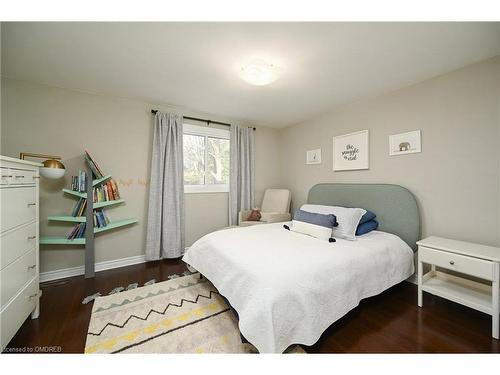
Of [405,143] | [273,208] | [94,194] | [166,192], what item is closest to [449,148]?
[405,143]

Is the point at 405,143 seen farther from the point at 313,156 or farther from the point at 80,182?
the point at 80,182

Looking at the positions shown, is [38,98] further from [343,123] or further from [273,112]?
[343,123]

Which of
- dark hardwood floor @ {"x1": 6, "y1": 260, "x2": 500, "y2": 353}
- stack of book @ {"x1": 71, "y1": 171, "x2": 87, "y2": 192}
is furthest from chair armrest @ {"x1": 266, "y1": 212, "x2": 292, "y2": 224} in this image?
stack of book @ {"x1": 71, "y1": 171, "x2": 87, "y2": 192}

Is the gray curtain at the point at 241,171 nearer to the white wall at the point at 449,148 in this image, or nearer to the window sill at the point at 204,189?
the window sill at the point at 204,189

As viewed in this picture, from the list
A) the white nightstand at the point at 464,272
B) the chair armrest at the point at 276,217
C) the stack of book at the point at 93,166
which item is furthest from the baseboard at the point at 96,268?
the white nightstand at the point at 464,272

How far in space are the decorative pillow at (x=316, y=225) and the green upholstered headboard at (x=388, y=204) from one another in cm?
80

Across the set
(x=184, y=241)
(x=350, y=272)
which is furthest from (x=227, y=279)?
(x=184, y=241)

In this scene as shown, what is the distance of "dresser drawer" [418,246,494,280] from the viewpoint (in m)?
1.47

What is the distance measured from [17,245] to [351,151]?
3.66 meters

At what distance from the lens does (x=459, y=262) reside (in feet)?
5.21

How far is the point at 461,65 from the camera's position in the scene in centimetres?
193

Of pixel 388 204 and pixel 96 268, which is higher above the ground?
pixel 388 204

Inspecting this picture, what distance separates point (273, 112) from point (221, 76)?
1361mm

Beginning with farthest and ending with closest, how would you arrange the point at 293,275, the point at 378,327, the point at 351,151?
the point at 351,151 → the point at 378,327 → the point at 293,275
